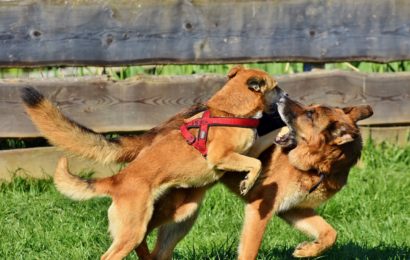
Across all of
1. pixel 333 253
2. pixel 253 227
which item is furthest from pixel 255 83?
pixel 333 253

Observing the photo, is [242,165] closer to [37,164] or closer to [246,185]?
[246,185]

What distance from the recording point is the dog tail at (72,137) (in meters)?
6.26

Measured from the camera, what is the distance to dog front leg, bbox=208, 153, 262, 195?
6.18 metres

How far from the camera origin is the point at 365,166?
868 cm

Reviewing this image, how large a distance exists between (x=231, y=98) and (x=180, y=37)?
2.34m

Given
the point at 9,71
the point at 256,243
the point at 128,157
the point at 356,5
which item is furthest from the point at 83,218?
the point at 9,71

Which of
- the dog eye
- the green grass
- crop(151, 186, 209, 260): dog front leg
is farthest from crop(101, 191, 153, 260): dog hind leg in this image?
the green grass

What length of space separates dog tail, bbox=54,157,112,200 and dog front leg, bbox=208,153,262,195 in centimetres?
73

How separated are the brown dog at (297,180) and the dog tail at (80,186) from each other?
1.40 feet

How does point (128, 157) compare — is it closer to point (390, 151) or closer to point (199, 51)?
point (199, 51)

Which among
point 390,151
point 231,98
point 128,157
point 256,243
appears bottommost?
point 390,151

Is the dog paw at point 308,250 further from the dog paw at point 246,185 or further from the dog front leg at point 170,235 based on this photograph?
the dog front leg at point 170,235

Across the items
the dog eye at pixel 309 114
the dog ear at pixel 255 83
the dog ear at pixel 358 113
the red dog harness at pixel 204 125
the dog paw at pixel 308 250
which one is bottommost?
the dog paw at pixel 308 250

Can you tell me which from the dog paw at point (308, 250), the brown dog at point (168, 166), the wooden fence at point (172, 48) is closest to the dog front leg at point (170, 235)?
the brown dog at point (168, 166)
